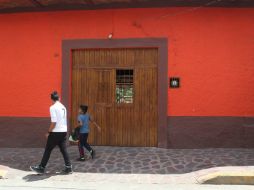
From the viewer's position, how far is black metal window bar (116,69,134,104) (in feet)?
33.0

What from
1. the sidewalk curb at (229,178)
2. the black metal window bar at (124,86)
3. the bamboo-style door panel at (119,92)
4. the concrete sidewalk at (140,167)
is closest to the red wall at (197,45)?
the bamboo-style door panel at (119,92)

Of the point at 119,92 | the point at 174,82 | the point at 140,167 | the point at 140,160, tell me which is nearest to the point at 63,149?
the point at 140,167

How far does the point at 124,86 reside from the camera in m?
10.1

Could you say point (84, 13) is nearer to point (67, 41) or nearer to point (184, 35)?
point (67, 41)

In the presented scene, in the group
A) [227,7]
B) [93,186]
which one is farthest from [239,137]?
[93,186]

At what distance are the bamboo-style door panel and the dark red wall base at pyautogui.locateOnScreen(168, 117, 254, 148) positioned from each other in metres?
0.59

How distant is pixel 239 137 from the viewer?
960 cm

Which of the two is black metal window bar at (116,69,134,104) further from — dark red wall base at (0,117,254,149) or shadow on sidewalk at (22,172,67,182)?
shadow on sidewalk at (22,172,67,182)

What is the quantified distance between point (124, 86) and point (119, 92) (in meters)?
0.22

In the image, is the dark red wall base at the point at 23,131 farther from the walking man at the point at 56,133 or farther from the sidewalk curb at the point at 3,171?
the walking man at the point at 56,133

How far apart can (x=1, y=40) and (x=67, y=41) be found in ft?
6.67

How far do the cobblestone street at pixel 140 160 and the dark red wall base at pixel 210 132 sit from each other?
0.27 metres

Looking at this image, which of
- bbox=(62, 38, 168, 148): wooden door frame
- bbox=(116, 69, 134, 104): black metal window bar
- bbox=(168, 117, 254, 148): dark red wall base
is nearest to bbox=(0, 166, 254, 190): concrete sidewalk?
bbox=(168, 117, 254, 148): dark red wall base

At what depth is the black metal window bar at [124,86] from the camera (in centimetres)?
1005
